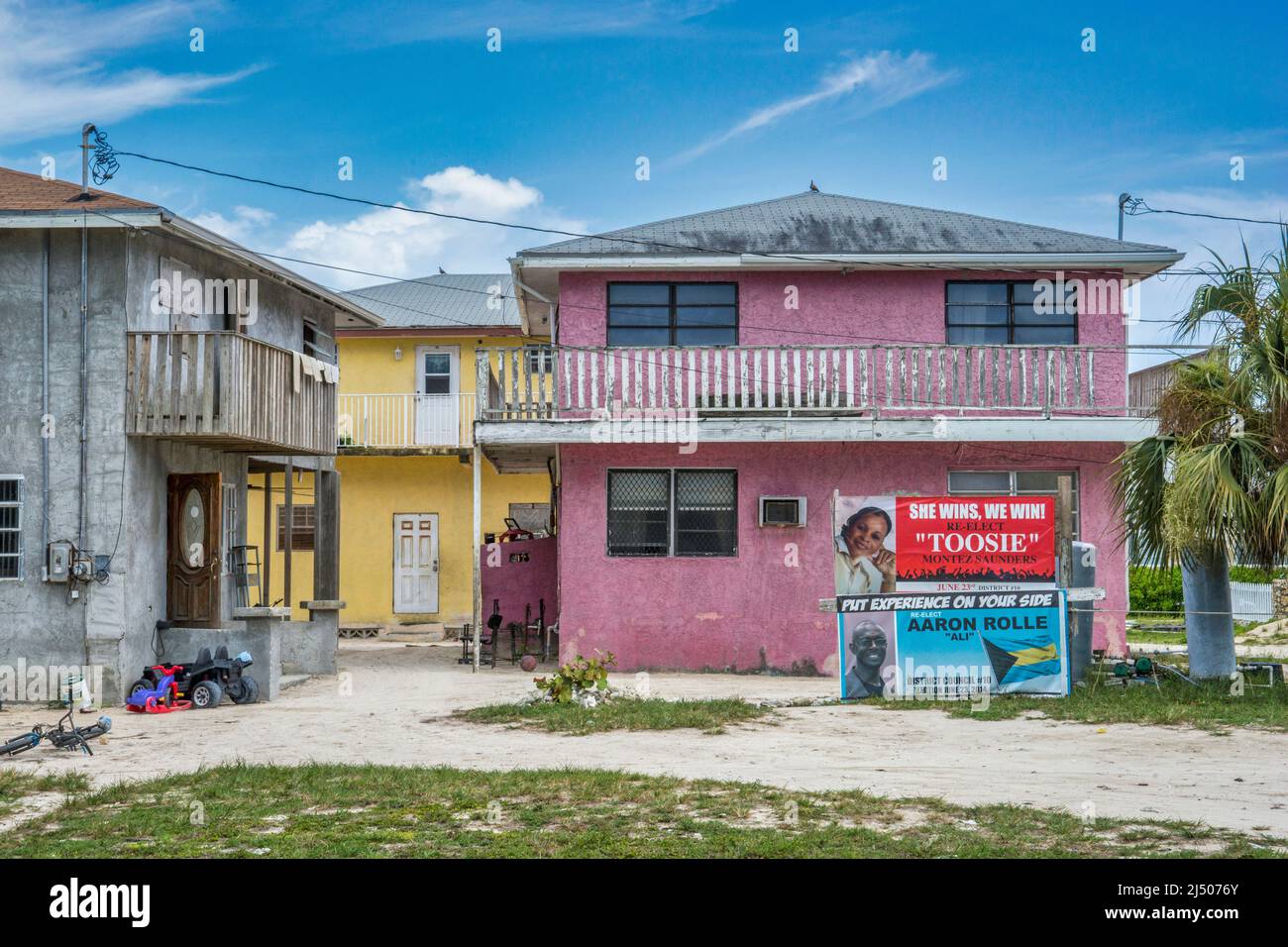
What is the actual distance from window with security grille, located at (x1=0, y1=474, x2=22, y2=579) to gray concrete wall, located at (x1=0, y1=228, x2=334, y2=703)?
0.10 m

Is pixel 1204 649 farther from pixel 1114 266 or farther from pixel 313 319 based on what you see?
→ pixel 313 319

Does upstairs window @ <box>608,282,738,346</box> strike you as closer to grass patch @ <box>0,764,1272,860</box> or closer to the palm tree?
the palm tree

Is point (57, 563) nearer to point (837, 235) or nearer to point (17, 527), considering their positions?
point (17, 527)

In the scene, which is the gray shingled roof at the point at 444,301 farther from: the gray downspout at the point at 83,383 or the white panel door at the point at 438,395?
the gray downspout at the point at 83,383

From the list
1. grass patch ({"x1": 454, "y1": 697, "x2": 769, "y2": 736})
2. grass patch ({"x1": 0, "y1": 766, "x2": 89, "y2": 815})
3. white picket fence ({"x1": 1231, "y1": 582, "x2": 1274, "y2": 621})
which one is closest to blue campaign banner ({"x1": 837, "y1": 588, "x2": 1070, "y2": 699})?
grass patch ({"x1": 454, "y1": 697, "x2": 769, "y2": 736})

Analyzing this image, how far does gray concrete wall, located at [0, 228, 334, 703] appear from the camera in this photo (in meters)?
15.0

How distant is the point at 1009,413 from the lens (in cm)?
1780

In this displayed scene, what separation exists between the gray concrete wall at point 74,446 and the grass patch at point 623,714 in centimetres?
444

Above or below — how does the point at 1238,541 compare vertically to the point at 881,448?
below

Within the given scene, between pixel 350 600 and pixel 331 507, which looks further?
pixel 350 600

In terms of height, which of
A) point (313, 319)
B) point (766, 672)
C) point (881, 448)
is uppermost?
point (313, 319)
